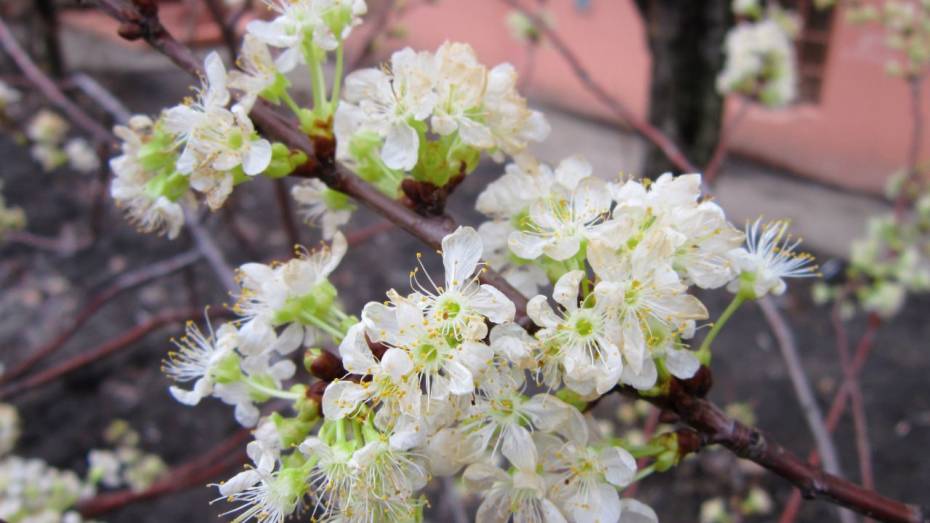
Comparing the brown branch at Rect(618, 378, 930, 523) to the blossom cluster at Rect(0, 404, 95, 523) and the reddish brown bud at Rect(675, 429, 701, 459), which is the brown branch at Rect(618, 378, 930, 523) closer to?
the reddish brown bud at Rect(675, 429, 701, 459)

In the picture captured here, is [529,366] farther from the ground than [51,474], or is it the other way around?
[529,366]

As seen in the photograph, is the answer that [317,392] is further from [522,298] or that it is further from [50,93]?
[50,93]

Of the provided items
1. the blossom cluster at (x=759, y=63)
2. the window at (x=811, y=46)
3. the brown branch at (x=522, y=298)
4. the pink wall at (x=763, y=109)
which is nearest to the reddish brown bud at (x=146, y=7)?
the brown branch at (x=522, y=298)

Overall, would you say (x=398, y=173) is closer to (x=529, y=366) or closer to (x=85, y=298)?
(x=529, y=366)

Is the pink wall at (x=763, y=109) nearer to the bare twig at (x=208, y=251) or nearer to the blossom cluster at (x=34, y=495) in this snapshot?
the bare twig at (x=208, y=251)

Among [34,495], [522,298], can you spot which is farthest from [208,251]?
[522,298]

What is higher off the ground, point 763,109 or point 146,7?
point 146,7

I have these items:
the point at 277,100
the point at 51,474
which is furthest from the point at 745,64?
the point at 51,474
